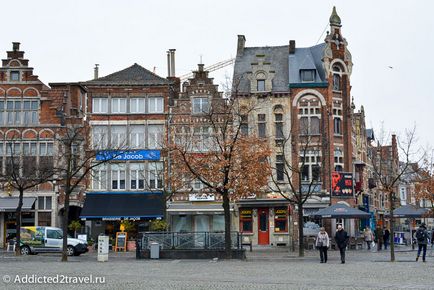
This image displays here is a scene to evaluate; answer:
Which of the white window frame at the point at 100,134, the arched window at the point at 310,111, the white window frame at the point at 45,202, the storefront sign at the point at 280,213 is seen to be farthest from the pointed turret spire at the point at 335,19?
the white window frame at the point at 45,202

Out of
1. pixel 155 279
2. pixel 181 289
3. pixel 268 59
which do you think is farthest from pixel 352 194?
pixel 181 289

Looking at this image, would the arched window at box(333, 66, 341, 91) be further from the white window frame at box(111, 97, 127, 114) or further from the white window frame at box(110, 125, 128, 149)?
the white window frame at box(110, 125, 128, 149)

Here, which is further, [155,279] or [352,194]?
[352,194]

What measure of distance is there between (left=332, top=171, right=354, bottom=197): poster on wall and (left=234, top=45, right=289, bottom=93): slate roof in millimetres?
7448

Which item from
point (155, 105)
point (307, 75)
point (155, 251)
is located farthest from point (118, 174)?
point (155, 251)

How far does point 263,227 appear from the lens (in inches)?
2084

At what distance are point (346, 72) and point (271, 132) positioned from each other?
7469 mm

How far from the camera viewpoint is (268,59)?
57156mm

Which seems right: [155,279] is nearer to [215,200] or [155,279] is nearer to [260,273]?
[260,273]

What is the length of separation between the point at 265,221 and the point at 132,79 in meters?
14.6

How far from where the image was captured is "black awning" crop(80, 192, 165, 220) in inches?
2028

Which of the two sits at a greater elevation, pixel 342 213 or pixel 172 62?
pixel 172 62

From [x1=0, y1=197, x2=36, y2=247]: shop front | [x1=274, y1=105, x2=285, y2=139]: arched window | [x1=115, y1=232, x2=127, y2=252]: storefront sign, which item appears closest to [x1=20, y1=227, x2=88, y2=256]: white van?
[x1=115, y1=232, x2=127, y2=252]: storefront sign

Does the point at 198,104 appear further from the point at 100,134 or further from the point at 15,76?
the point at 15,76
